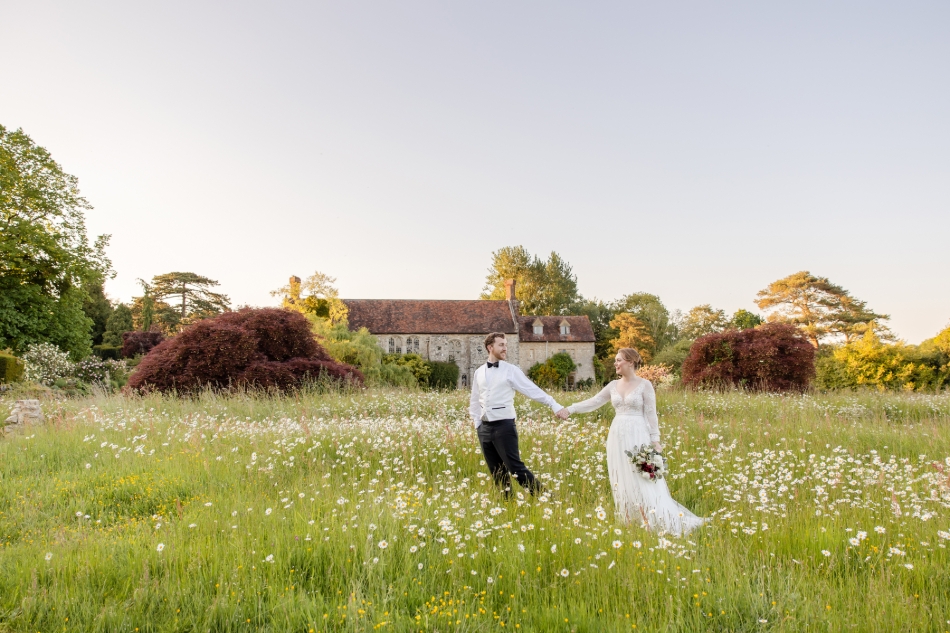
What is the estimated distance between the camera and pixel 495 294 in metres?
54.3

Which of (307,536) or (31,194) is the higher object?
(31,194)

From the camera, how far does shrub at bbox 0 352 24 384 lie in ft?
53.4

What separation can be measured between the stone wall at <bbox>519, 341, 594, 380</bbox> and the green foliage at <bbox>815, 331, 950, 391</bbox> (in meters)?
19.3

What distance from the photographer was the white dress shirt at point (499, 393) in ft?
18.6

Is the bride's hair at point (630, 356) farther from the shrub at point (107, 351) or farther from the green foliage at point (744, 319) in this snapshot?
the green foliage at point (744, 319)

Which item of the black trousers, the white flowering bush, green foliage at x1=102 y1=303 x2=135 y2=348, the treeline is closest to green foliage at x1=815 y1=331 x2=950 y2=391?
the treeline

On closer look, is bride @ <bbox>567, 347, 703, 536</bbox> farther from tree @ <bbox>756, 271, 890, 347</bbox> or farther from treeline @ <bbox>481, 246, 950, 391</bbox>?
tree @ <bbox>756, 271, 890, 347</bbox>

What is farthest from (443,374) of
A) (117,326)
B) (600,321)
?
(117,326)

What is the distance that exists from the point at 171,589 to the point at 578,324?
42514 mm

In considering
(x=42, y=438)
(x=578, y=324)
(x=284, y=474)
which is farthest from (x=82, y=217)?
(x=578, y=324)

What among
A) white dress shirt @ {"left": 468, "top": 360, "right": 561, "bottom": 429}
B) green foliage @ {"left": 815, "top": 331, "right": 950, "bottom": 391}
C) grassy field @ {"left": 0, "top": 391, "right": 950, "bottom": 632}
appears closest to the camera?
grassy field @ {"left": 0, "top": 391, "right": 950, "bottom": 632}

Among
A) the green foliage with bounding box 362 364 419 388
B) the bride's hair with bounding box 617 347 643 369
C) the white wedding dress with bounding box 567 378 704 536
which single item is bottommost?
the green foliage with bounding box 362 364 419 388

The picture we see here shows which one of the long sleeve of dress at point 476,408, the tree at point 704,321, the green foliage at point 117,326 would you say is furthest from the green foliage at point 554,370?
the long sleeve of dress at point 476,408

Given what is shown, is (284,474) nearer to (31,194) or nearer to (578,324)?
(31,194)
